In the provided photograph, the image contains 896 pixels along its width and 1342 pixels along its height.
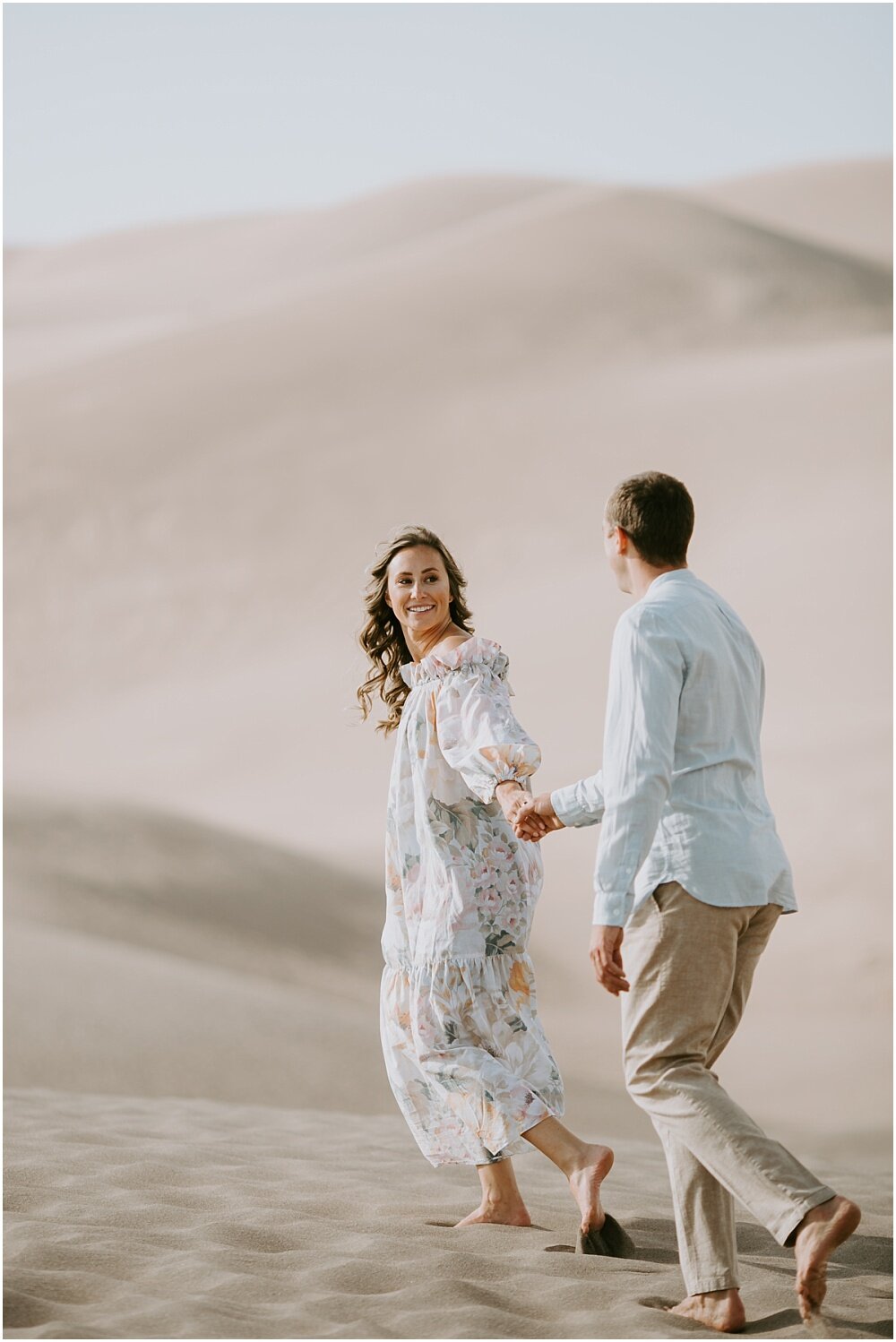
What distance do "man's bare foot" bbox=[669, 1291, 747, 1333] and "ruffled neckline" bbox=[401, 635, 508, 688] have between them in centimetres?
186

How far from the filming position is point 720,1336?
12.0 ft

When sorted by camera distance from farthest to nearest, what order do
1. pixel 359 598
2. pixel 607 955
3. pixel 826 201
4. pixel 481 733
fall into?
pixel 826 201
pixel 359 598
pixel 481 733
pixel 607 955

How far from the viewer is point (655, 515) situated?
4.00 meters

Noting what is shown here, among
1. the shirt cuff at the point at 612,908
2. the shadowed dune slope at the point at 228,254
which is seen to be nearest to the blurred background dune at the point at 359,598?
the shirt cuff at the point at 612,908

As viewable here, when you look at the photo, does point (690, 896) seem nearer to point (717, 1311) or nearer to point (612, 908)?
point (612, 908)

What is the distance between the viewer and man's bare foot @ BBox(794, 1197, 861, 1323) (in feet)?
11.3

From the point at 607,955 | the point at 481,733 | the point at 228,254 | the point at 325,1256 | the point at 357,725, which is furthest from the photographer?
the point at 228,254

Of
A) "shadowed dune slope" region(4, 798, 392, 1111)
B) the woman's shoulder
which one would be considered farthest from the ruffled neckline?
"shadowed dune slope" region(4, 798, 392, 1111)

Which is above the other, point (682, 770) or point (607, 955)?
point (682, 770)

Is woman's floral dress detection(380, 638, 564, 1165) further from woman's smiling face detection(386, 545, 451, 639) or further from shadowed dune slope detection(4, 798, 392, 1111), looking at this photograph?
shadowed dune slope detection(4, 798, 392, 1111)

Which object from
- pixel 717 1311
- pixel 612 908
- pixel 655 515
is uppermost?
pixel 655 515

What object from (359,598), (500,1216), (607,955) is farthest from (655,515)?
(359,598)

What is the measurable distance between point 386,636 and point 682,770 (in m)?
1.64

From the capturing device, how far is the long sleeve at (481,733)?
452 centimetres
